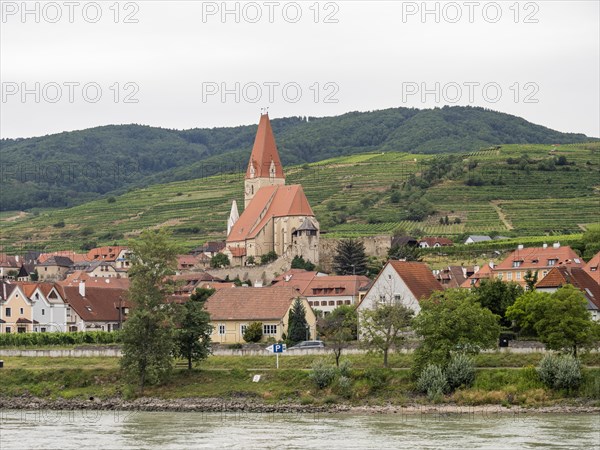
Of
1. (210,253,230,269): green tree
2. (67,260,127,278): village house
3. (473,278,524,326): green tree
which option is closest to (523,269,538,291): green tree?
(473,278,524,326): green tree

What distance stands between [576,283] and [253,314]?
17746mm

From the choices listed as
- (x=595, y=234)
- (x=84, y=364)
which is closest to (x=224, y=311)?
(x=84, y=364)

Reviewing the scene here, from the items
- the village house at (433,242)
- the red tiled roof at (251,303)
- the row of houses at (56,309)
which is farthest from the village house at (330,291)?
the village house at (433,242)

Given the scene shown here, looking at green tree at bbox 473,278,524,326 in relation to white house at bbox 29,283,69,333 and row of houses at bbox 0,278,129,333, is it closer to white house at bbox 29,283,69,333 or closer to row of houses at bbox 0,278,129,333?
row of houses at bbox 0,278,129,333

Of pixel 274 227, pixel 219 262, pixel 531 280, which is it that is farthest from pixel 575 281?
pixel 274 227

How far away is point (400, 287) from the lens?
215 feet

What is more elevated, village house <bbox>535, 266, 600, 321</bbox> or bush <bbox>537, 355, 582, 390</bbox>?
village house <bbox>535, 266, 600, 321</bbox>

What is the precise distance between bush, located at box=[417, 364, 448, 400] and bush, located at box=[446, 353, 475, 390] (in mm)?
410

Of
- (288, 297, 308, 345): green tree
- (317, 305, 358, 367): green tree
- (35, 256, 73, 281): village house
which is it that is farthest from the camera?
(35, 256, 73, 281): village house

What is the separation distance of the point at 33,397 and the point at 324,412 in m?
15.7

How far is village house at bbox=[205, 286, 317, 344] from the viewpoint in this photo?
222 feet

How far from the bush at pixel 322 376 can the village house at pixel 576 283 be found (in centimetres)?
1689

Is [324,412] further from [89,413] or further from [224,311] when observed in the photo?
[224,311]

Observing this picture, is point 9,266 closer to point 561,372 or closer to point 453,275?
point 453,275
